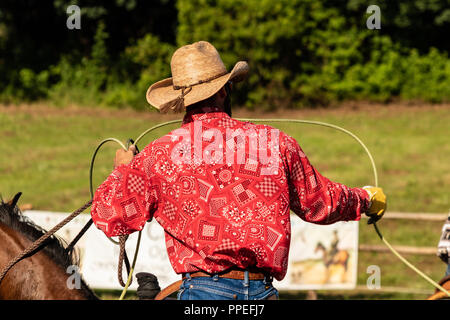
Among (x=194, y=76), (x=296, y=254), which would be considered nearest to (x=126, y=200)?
(x=194, y=76)

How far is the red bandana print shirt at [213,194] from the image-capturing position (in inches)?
119

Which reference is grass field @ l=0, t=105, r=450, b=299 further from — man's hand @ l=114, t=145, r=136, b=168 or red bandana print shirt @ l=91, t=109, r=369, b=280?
red bandana print shirt @ l=91, t=109, r=369, b=280

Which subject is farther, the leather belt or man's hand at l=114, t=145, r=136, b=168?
man's hand at l=114, t=145, r=136, b=168

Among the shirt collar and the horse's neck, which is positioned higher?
the shirt collar

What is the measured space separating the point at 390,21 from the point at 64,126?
422 inches

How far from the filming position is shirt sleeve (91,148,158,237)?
311cm

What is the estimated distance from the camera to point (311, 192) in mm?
3252

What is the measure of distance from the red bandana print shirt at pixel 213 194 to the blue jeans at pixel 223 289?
55 millimetres

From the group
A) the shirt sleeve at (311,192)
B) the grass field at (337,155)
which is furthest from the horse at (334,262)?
the shirt sleeve at (311,192)

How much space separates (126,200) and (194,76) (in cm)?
64

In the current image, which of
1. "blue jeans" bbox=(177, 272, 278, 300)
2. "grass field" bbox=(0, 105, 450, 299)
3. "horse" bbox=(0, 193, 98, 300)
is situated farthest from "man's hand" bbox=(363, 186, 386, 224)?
"grass field" bbox=(0, 105, 450, 299)

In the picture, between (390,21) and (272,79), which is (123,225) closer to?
(272,79)

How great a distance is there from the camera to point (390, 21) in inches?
899

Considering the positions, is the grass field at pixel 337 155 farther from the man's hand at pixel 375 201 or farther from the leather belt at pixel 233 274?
the leather belt at pixel 233 274
